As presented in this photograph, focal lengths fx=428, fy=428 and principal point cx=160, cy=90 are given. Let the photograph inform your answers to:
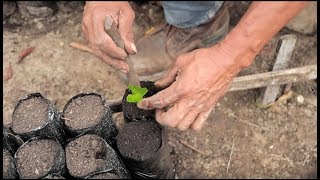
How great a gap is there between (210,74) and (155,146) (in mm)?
421

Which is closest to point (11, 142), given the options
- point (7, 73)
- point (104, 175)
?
point (104, 175)

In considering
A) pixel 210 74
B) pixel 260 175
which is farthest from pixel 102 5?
pixel 260 175

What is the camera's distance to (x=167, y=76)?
78.0 inches

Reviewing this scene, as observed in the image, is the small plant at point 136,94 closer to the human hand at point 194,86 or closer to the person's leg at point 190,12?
the human hand at point 194,86

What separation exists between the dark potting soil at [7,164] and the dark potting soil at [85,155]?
9.9 inches

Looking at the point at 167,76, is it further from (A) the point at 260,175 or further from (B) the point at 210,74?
(A) the point at 260,175

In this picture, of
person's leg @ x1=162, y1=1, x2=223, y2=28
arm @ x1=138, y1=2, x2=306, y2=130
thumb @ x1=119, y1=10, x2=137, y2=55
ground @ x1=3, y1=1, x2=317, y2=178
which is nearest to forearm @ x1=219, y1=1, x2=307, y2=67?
arm @ x1=138, y1=2, x2=306, y2=130

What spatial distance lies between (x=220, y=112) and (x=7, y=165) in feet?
4.75

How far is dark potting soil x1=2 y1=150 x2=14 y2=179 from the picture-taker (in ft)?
5.98

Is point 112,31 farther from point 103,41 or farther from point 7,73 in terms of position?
point 7,73

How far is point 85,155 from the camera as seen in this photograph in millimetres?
1871

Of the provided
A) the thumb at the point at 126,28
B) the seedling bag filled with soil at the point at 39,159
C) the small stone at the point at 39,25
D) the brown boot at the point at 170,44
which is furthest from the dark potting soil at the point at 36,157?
the small stone at the point at 39,25

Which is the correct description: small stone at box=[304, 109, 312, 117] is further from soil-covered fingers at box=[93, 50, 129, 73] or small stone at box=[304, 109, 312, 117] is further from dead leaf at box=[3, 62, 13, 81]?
dead leaf at box=[3, 62, 13, 81]

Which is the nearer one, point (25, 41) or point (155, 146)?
point (155, 146)
